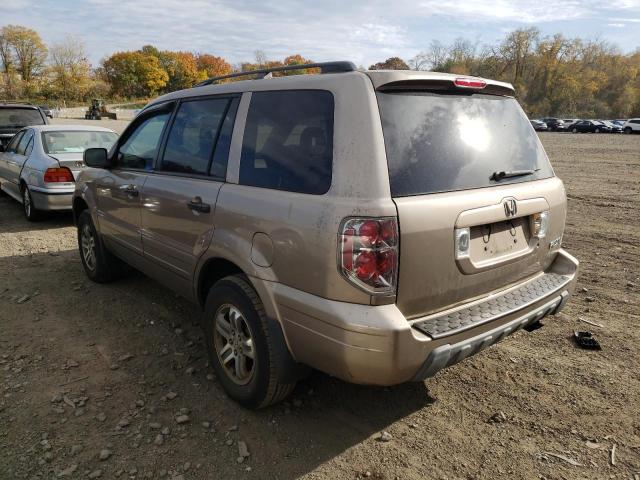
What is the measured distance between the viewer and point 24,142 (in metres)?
8.48

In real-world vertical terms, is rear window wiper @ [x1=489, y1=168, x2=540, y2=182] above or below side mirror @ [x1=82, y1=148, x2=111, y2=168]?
above

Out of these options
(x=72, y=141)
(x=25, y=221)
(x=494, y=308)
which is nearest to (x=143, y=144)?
(x=494, y=308)

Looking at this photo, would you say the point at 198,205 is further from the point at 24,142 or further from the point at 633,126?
the point at 633,126

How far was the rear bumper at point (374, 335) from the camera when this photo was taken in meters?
2.19

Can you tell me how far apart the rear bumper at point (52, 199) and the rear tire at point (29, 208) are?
288mm

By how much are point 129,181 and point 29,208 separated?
4947 millimetres

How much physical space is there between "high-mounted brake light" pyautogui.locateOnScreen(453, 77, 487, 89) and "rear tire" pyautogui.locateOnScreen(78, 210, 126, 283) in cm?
383

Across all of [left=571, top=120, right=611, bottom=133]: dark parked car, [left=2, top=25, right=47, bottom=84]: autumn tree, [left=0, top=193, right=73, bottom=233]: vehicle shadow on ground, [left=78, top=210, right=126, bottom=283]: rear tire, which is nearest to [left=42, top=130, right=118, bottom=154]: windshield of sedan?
[left=0, top=193, right=73, bottom=233]: vehicle shadow on ground

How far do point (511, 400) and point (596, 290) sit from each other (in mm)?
2347

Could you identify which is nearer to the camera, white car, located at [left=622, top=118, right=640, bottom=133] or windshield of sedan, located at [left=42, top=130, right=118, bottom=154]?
windshield of sedan, located at [left=42, top=130, right=118, bottom=154]

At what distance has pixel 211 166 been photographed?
3.13 metres

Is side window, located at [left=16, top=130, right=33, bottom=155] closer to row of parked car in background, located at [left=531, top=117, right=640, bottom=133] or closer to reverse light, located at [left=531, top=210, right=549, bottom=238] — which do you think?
reverse light, located at [left=531, top=210, right=549, bottom=238]

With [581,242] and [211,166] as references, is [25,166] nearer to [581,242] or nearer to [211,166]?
[211,166]

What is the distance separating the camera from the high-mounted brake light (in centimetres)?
264
